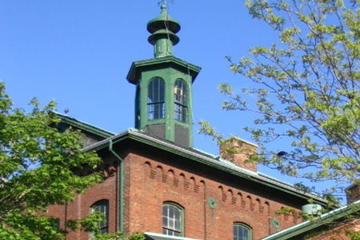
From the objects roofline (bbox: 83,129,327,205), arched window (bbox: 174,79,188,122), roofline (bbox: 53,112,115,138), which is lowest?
roofline (bbox: 83,129,327,205)

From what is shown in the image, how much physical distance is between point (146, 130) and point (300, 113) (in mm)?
18768

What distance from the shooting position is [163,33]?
1439 inches

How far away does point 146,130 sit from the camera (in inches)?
1352

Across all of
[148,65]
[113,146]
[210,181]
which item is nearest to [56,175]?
[113,146]

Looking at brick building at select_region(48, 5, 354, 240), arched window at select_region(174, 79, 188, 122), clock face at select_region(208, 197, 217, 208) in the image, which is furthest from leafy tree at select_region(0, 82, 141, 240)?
arched window at select_region(174, 79, 188, 122)

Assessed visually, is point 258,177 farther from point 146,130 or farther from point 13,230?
point 13,230

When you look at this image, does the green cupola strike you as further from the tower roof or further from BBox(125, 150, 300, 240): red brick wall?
BBox(125, 150, 300, 240): red brick wall

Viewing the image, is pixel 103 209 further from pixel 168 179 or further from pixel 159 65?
pixel 159 65

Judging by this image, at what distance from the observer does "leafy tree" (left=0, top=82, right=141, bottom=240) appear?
2077cm

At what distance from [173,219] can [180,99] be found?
6.23 m

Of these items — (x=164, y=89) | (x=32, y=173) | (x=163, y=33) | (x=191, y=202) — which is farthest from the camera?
(x=163, y=33)

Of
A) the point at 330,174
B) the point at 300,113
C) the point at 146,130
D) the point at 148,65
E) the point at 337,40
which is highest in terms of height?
the point at 148,65

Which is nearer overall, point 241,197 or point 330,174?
point 330,174

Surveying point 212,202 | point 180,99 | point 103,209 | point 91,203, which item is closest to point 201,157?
point 212,202
